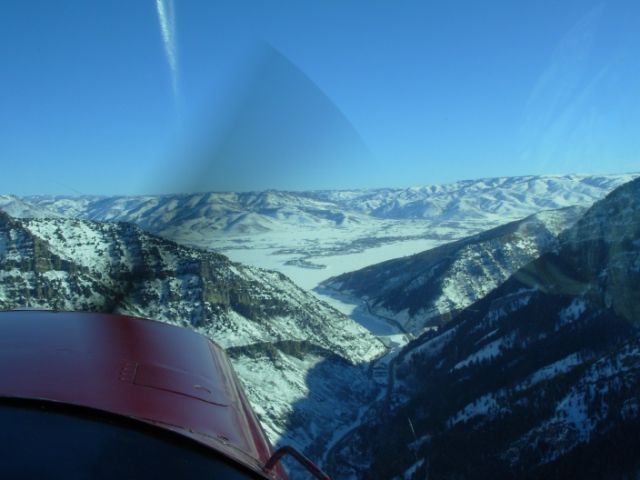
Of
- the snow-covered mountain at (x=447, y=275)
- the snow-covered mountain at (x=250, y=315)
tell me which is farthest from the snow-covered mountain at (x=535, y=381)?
the snow-covered mountain at (x=447, y=275)

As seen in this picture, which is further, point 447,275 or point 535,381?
point 447,275

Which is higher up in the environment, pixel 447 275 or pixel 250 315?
pixel 447 275

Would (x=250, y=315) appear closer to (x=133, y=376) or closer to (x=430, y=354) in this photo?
(x=430, y=354)

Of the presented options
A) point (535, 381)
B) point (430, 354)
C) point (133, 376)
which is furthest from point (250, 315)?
point (133, 376)

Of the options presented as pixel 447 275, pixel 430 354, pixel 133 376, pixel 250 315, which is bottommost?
pixel 250 315

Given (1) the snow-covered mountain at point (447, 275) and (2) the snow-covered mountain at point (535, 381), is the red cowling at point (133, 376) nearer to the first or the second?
(2) the snow-covered mountain at point (535, 381)

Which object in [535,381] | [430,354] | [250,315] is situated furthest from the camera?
[430,354]

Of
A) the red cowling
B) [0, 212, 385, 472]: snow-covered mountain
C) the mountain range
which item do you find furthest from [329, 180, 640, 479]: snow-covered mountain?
the red cowling

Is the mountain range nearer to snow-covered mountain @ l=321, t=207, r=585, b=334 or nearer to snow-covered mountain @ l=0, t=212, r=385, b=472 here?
snow-covered mountain @ l=0, t=212, r=385, b=472
